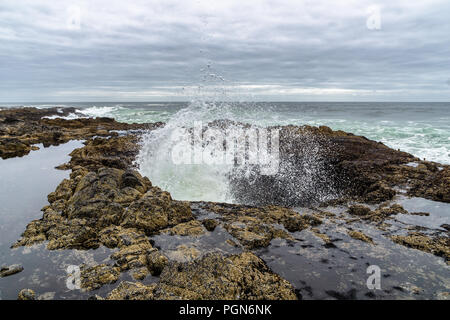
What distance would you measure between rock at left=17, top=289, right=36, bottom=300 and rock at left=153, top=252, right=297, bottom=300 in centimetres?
144

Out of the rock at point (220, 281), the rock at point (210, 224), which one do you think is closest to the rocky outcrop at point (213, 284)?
the rock at point (220, 281)

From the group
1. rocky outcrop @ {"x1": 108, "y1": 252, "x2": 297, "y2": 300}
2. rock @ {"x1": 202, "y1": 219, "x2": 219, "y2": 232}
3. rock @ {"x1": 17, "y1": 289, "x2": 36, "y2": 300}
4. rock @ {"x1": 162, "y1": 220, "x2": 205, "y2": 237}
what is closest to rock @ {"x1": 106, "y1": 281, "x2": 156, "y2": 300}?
rocky outcrop @ {"x1": 108, "y1": 252, "x2": 297, "y2": 300}

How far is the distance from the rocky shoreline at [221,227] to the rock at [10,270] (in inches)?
21.4

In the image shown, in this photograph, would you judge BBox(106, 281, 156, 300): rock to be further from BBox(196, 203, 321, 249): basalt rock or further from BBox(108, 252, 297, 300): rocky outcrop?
BBox(196, 203, 321, 249): basalt rock

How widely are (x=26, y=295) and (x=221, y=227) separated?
2.82m

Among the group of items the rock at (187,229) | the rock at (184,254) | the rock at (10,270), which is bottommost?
the rock at (10,270)

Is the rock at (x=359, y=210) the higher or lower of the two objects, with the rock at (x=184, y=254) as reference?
higher

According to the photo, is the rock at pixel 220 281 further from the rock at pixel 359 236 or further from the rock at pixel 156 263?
the rock at pixel 359 236

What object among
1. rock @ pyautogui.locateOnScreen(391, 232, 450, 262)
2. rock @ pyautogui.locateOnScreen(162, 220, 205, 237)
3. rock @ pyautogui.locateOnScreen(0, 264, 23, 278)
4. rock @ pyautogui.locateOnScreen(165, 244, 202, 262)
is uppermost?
rock @ pyautogui.locateOnScreen(162, 220, 205, 237)

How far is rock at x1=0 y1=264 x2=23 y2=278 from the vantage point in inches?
133

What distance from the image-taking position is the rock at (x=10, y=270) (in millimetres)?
3376

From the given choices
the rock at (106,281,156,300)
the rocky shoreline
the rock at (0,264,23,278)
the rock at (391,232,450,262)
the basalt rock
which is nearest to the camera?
the rock at (106,281,156,300)

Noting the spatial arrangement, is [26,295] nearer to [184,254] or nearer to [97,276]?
[97,276]
